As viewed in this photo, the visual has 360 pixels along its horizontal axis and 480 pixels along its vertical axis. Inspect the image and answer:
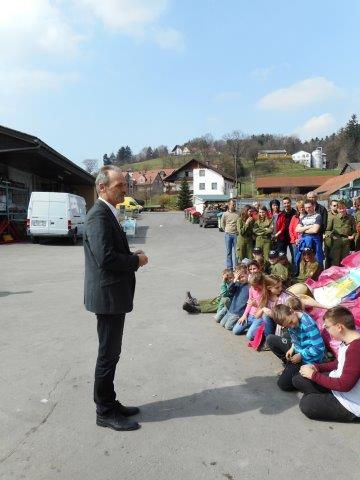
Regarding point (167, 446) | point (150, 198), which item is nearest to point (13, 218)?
point (167, 446)

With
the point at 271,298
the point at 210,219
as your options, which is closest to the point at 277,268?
the point at 271,298

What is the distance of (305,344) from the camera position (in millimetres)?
4316

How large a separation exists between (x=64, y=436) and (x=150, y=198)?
80.5 meters

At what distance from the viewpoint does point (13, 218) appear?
21.4 m

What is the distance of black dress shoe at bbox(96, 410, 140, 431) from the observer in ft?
11.5

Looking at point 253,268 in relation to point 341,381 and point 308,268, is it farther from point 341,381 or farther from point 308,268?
point 341,381

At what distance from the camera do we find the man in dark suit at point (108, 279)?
133 inches

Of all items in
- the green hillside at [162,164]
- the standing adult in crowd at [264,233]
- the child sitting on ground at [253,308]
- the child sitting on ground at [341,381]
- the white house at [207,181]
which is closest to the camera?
the child sitting on ground at [341,381]

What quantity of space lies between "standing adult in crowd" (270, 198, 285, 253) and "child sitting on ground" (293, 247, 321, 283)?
2437mm

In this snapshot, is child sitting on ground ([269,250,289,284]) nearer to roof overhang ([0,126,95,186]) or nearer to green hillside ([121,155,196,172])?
roof overhang ([0,126,95,186])

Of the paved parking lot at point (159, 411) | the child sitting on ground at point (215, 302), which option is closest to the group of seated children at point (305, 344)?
the paved parking lot at point (159, 411)

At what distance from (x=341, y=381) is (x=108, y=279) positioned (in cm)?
201

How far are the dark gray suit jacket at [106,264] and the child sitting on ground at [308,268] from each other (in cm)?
456

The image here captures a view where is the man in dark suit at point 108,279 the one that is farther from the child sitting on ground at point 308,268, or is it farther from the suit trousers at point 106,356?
the child sitting on ground at point 308,268
